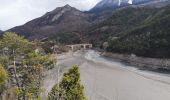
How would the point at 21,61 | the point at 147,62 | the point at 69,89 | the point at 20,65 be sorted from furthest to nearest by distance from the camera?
the point at 147,62 → the point at 20,65 → the point at 21,61 → the point at 69,89

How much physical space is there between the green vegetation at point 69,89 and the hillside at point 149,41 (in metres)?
90.0

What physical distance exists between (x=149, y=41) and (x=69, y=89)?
370ft

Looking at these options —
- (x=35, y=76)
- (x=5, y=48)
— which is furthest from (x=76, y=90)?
(x=5, y=48)

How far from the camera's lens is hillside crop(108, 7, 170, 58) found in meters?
142

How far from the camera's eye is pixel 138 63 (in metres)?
143

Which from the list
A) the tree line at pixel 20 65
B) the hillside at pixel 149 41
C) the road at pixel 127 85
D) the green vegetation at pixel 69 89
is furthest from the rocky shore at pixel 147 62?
the green vegetation at pixel 69 89

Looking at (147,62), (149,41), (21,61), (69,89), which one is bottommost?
(147,62)

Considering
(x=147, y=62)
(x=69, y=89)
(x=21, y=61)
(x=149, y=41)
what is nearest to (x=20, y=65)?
(x=21, y=61)

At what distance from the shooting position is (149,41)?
15462cm

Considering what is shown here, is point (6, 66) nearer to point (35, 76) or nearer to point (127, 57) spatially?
point (35, 76)

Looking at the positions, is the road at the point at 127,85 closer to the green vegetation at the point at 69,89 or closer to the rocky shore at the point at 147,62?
the rocky shore at the point at 147,62

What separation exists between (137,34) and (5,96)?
422 ft

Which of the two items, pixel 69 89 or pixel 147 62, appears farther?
pixel 147 62

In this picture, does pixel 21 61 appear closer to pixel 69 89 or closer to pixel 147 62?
pixel 69 89
